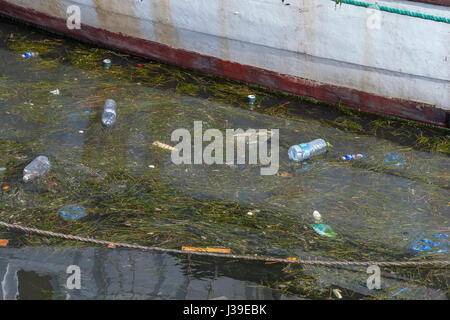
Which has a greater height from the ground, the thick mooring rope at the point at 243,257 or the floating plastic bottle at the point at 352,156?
the floating plastic bottle at the point at 352,156

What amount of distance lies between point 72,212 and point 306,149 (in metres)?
2.44

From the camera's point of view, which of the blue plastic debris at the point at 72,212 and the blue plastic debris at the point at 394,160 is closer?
the blue plastic debris at the point at 72,212

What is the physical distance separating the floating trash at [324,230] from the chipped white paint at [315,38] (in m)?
2.30

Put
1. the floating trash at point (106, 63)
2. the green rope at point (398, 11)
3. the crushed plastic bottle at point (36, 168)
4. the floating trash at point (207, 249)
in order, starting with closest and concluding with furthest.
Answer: the floating trash at point (207, 249), the crushed plastic bottle at point (36, 168), the green rope at point (398, 11), the floating trash at point (106, 63)

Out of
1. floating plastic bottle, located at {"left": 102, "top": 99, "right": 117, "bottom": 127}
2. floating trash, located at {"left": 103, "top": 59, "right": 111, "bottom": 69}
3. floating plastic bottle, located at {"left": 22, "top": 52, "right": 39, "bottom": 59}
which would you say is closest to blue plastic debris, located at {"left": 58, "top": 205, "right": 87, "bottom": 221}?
floating plastic bottle, located at {"left": 102, "top": 99, "right": 117, "bottom": 127}

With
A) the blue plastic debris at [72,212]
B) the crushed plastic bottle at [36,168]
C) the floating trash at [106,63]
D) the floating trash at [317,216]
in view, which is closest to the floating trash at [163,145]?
the crushed plastic bottle at [36,168]

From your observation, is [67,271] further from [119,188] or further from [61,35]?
[61,35]

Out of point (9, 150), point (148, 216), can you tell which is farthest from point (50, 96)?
point (148, 216)

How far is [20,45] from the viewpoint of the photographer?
316 inches

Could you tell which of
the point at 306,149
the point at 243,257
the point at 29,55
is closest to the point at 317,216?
the point at 243,257

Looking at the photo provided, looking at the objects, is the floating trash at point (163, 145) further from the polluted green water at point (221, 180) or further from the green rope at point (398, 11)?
the green rope at point (398, 11)

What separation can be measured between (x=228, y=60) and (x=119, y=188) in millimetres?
2758

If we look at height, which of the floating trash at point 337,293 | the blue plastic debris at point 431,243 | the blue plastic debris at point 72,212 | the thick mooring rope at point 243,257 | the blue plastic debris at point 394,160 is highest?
the blue plastic debris at point 394,160

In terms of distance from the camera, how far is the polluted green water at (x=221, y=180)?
4.63m
